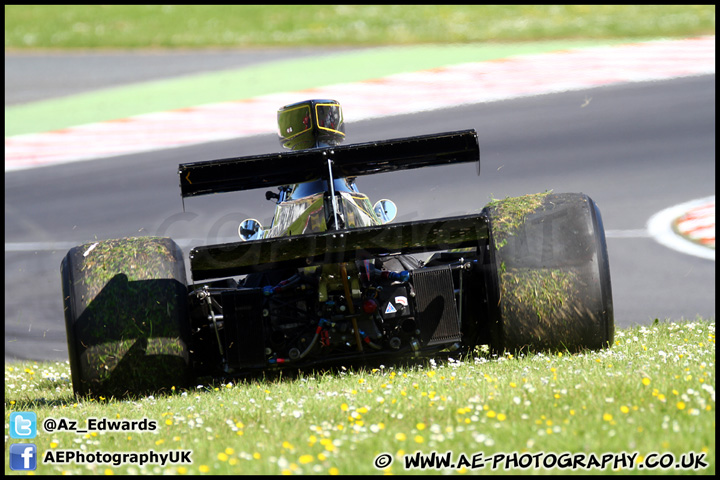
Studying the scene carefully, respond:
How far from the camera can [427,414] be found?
15.9 ft

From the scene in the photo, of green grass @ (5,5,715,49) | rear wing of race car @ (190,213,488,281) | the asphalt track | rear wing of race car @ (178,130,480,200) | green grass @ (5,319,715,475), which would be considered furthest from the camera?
green grass @ (5,5,715,49)

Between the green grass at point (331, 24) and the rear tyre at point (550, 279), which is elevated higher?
the green grass at point (331, 24)

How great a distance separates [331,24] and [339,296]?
956 inches

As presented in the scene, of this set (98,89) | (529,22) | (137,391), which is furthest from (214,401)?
(529,22)

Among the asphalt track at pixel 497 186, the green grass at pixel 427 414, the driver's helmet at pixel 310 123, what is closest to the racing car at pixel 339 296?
the green grass at pixel 427 414

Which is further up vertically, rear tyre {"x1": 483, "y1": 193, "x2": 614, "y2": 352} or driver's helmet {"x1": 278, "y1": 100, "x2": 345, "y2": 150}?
driver's helmet {"x1": 278, "y1": 100, "x2": 345, "y2": 150}

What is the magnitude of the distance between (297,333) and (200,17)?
Answer: 27.8m

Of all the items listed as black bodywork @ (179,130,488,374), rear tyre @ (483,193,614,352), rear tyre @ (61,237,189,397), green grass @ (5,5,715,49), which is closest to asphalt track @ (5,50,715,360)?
rear tyre @ (483,193,614,352)

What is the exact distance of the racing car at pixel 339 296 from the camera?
6145mm

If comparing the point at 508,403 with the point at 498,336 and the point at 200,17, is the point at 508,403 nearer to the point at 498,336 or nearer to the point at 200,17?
the point at 498,336

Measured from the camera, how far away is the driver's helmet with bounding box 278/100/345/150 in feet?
27.2

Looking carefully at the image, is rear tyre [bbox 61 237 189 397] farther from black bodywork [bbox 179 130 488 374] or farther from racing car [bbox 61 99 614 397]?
black bodywork [bbox 179 130 488 374]

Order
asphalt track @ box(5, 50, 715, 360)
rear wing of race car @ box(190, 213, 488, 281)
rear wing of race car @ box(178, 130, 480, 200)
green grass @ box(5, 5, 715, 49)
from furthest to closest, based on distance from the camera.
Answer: green grass @ box(5, 5, 715, 49) → asphalt track @ box(5, 50, 715, 360) → rear wing of race car @ box(178, 130, 480, 200) → rear wing of race car @ box(190, 213, 488, 281)

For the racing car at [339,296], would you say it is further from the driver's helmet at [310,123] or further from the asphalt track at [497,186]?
the asphalt track at [497,186]
